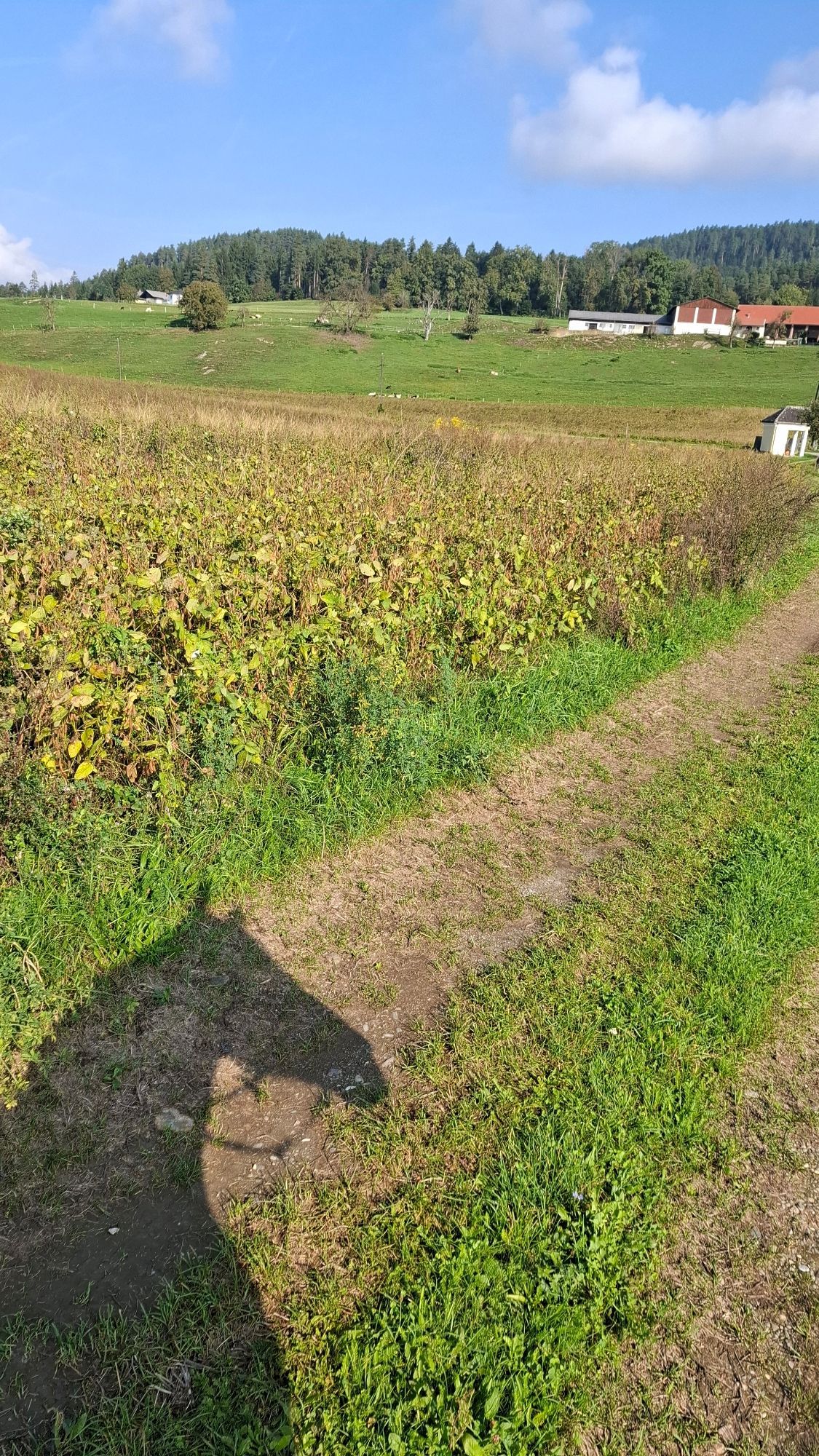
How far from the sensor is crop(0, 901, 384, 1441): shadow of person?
2.24 meters

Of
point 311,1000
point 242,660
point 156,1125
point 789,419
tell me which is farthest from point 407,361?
point 156,1125

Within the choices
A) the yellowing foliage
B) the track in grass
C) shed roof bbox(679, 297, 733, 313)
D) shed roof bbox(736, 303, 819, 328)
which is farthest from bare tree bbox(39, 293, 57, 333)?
shed roof bbox(736, 303, 819, 328)

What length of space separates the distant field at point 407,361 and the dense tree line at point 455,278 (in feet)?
106

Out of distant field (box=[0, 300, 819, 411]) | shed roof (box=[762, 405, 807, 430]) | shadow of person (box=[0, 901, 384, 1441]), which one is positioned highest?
distant field (box=[0, 300, 819, 411])

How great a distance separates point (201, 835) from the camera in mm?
3867

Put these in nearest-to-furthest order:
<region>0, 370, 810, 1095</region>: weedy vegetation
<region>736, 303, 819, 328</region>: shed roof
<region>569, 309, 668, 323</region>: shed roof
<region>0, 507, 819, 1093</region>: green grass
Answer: <region>0, 507, 819, 1093</region>: green grass < <region>0, 370, 810, 1095</region>: weedy vegetation < <region>736, 303, 819, 328</region>: shed roof < <region>569, 309, 668, 323</region>: shed roof

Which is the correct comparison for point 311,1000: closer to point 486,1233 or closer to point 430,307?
point 486,1233

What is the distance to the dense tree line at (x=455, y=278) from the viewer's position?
4771 inches

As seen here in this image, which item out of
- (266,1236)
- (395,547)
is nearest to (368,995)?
(266,1236)

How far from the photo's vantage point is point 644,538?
9023mm

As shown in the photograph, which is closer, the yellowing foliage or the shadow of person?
the shadow of person

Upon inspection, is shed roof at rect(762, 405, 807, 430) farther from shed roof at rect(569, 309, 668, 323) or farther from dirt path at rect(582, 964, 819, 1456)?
shed roof at rect(569, 309, 668, 323)

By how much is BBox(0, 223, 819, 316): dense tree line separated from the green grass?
115 m

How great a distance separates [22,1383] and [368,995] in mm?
1670
